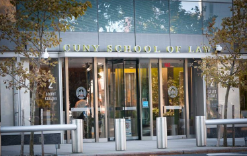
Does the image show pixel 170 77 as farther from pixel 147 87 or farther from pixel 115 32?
pixel 115 32

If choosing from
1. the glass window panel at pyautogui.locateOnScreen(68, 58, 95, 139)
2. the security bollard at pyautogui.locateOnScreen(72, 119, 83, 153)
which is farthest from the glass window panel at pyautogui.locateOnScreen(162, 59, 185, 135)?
the security bollard at pyautogui.locateOnScreen(72, 119, 83, 153)

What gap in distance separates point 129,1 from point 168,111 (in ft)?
15.8

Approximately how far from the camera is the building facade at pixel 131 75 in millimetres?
17062

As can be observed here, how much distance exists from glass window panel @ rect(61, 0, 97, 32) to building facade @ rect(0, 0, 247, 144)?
0.13 feet

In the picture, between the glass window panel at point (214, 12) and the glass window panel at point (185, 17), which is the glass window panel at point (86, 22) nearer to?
the glass window panel at point (185, 17)

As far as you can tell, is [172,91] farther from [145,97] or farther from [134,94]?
[134,94]

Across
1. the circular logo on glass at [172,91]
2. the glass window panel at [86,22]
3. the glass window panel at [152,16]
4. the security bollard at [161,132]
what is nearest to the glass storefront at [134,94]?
the circular logo on glass at [172,91]

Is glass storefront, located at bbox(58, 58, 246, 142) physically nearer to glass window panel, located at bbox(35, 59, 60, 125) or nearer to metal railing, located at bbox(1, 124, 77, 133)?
glass window panel, located at bbox(35, 59, 60, 125)

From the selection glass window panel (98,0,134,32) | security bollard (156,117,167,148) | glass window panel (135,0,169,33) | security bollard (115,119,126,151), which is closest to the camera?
security bollard (115,119,126,151)

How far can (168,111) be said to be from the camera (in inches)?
720

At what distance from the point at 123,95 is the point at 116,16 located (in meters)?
3.23

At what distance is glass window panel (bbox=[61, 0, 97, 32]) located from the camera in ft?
57.0

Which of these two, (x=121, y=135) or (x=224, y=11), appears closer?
(x=121, y=135)

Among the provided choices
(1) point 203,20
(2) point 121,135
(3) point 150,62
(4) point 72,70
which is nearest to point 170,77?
(3) point 150,62
